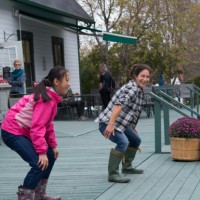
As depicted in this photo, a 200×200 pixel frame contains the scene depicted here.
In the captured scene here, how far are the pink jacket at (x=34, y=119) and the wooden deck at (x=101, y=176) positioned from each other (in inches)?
51.8

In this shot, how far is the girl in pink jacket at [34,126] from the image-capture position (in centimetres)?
516

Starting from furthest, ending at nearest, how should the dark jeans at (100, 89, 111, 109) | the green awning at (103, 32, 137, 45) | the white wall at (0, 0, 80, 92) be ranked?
1. the green awning at (103, 32, 137, 45)
2. the dark jeans at (100, 89, 111, 109)
3. the white wall at (0, 0, 80, 92)

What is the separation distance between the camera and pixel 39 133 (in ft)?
16.7

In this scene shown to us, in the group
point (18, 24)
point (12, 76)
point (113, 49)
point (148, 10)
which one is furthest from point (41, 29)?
point (113, 49)

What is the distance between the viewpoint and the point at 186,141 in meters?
8.33

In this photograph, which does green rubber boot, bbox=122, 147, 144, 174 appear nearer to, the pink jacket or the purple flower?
the purple flower

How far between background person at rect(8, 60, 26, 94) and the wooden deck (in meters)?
3.35

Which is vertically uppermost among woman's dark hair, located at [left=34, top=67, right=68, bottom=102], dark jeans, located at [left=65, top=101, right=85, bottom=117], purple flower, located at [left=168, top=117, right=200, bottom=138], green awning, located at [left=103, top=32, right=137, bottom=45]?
green awning, located at [left=103, top=32, right=137, bottom=45]

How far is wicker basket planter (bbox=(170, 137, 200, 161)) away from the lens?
8.32 metres

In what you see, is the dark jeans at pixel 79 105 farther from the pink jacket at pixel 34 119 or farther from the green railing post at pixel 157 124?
the pink jacket at pixel 34 119

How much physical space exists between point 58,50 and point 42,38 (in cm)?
194

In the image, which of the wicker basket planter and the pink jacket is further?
the wicker basket planter

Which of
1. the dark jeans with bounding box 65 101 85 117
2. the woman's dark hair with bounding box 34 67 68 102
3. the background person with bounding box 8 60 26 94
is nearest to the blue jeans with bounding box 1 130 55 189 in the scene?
the woman's dark hair with bounding box 34 67 68 102

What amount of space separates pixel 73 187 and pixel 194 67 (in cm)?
3564
